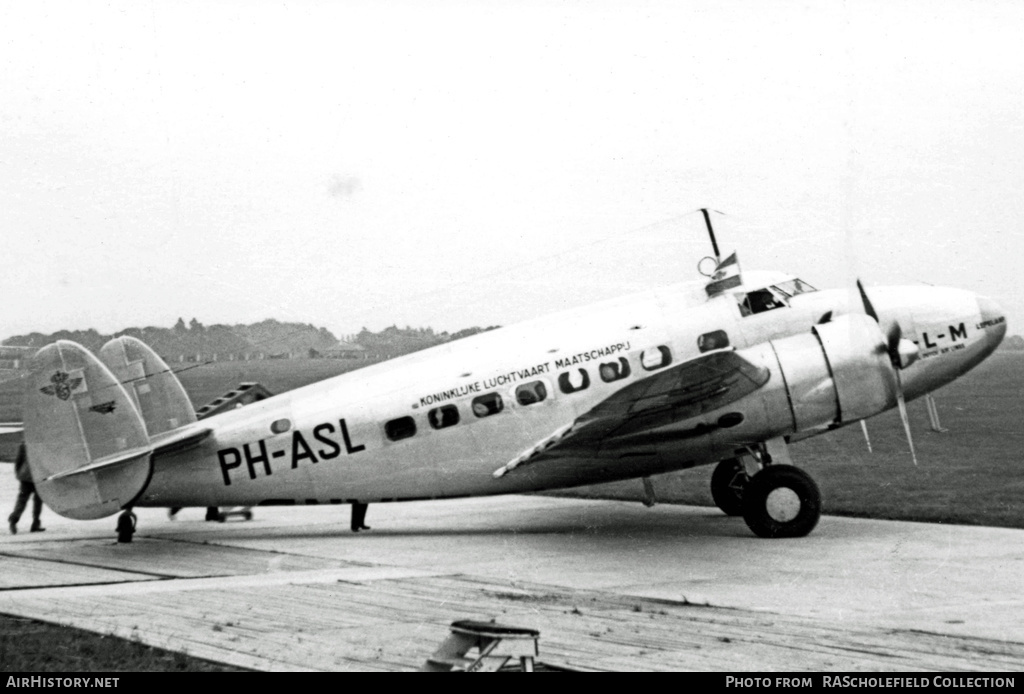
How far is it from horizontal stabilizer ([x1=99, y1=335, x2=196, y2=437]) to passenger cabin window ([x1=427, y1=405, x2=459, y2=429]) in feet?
11.2

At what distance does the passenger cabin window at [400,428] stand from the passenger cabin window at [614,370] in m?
2.48

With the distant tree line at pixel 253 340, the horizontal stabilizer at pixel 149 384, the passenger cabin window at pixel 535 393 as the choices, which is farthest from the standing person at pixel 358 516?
the passenger cabin window at pixel 535 393

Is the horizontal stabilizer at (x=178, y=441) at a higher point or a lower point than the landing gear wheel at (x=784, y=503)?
higher

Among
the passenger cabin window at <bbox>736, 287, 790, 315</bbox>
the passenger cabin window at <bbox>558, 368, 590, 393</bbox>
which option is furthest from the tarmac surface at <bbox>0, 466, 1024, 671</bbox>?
the passenger cabin window at <bbox>736, 287, 790, 315</bbox>

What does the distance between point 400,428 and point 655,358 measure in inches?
132

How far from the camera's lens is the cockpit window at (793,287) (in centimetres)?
1484

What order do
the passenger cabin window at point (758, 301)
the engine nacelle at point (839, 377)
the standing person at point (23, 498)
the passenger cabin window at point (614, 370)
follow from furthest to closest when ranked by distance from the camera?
the standing person at point (23, 498)
the passenger cabin window at point (758, 301)
the passenger cabin window at point (614, 370)
the engine nacelle at point (839, 377)

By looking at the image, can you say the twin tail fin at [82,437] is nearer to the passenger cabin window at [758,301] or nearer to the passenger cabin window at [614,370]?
the passenger cabin window at [614,370]

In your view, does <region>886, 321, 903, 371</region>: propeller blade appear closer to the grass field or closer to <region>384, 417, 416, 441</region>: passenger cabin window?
the grass field

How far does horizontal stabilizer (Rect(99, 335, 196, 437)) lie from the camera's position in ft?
49.3
